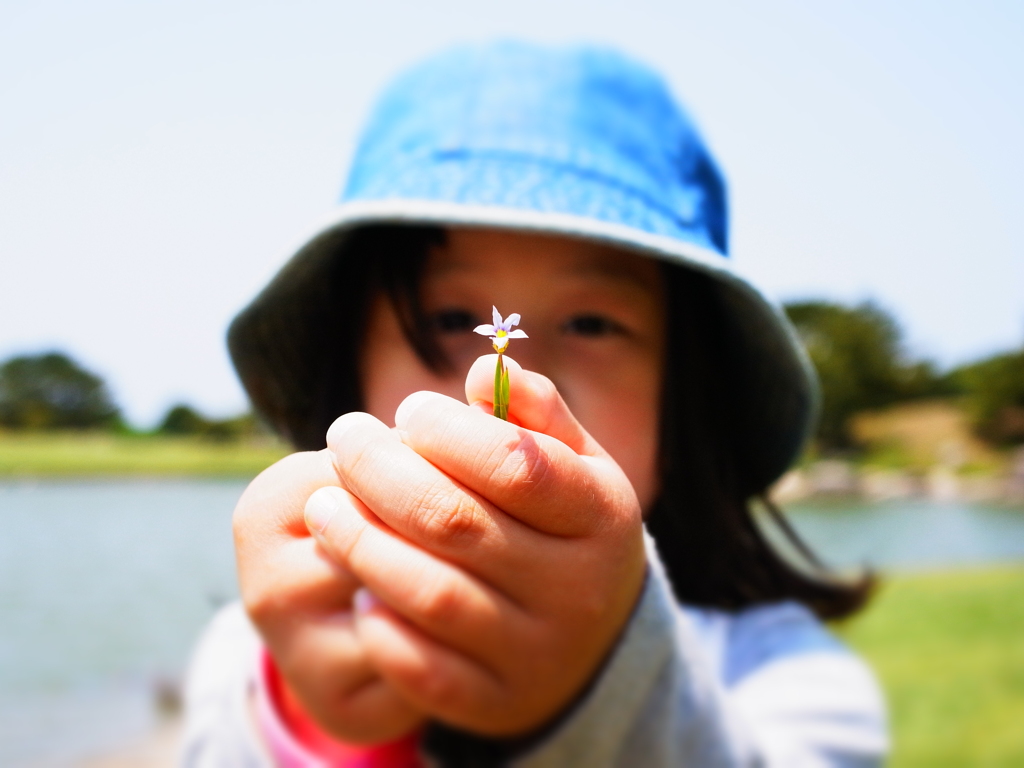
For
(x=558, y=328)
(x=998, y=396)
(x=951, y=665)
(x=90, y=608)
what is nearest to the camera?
(x=558, y=328)

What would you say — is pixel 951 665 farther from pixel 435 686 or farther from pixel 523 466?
pixel 523 466

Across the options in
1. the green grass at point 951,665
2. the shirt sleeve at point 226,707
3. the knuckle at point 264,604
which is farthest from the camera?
the green grass at point 951,665

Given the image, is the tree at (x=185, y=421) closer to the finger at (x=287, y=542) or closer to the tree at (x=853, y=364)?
the finger at (x=287, y=542)

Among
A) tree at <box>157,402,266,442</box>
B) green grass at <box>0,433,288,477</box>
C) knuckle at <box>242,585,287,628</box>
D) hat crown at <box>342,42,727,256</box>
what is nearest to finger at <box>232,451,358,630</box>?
knuckle at <box>242,585,287,628</box>

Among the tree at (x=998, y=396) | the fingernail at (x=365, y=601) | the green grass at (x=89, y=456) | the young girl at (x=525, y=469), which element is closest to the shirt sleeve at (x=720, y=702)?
the young girl at (x=525, y=469)

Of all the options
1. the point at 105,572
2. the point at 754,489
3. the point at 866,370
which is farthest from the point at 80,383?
the point at 866,370

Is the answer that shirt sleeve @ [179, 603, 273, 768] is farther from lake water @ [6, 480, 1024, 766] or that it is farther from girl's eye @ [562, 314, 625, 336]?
girl's eye @ [562, 314, 625, 336]

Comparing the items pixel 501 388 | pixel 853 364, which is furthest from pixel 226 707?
pixel 853 364
